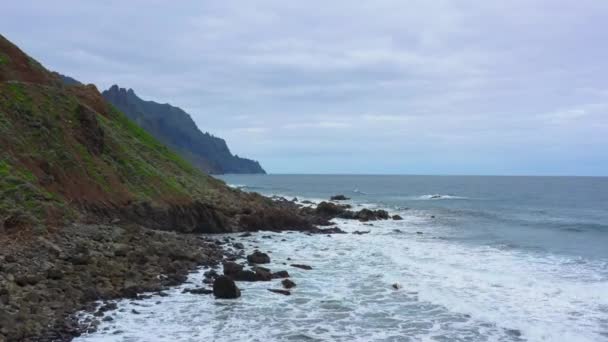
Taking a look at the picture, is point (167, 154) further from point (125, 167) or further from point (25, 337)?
point (25, 337)

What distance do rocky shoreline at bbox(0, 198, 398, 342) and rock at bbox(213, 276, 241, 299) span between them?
4cm

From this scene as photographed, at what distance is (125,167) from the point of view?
36.2 meters

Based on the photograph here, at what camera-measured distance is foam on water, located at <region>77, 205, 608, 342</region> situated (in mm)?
14820

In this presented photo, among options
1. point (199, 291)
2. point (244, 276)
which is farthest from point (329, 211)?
point (199, 291)

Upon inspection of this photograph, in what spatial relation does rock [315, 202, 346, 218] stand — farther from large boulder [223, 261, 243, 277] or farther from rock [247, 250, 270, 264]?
large boulder [223, 261, 243, 277]

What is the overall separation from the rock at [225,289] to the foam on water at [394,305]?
0.33 metres

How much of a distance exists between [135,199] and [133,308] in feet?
57.4

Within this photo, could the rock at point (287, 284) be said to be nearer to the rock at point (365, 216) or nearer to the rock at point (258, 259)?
the rock at point (258, 259)

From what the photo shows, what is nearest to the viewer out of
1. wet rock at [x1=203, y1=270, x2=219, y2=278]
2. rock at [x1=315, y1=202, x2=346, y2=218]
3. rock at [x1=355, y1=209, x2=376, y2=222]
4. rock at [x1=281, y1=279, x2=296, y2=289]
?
rock at [x1=281, y1=279, x2=296, y2=289]

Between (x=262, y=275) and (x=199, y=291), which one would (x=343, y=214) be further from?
(x=199, y=291)

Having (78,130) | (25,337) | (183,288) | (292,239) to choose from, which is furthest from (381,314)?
(78,130)

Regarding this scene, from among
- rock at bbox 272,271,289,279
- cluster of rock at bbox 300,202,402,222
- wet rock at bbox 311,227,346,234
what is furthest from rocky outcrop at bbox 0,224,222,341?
cluster of rock at bbox 300,202,402,222

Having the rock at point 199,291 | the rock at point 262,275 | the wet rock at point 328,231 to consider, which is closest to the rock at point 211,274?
the rock at point 262,275

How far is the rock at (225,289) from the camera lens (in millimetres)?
18078
